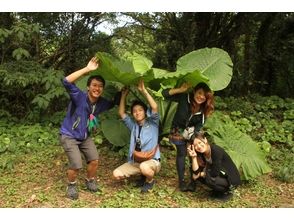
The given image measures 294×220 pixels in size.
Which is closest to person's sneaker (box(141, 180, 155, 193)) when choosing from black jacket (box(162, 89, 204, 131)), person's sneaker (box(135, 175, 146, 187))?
person's sneaker (box(135, 175, 146, 187))

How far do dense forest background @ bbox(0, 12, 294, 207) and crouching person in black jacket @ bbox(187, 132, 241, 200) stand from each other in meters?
0.19

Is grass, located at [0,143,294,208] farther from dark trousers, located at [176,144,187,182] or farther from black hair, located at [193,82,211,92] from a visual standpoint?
black hair, located at [193,82,211,92]

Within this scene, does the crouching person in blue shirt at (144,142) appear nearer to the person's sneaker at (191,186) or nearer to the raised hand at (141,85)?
the raised hand at (141,85)

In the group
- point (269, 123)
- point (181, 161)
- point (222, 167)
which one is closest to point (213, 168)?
point (222, 167)

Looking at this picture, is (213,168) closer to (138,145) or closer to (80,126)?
(138,145)

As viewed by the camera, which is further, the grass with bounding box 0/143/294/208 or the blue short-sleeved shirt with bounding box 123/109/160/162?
the blue short-sleeved shirt with bounding box 123/109/160/162

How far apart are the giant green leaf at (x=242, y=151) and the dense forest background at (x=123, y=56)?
0.64ft

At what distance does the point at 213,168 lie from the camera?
4129 mm

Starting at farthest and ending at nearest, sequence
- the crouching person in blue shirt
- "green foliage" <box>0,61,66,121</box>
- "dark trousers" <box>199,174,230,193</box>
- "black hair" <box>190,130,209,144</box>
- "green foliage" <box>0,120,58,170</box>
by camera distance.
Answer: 1. "green foliage" <box>0,61,66,121</box>
2. "green foliage" <box>0,120,58,170</box>
3. the crouching person in blue shirt
4. "black hair" <box>190,130,209,144</box>
5. "dark trousers" <box>199,174,230,193</box>

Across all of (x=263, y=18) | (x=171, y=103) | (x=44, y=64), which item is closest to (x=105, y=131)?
(x=171, y=103)

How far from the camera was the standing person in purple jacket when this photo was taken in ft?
13.6

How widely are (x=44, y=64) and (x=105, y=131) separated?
2.63 metres

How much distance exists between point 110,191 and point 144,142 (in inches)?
24.2

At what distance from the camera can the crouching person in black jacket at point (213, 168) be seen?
412 centimetres
